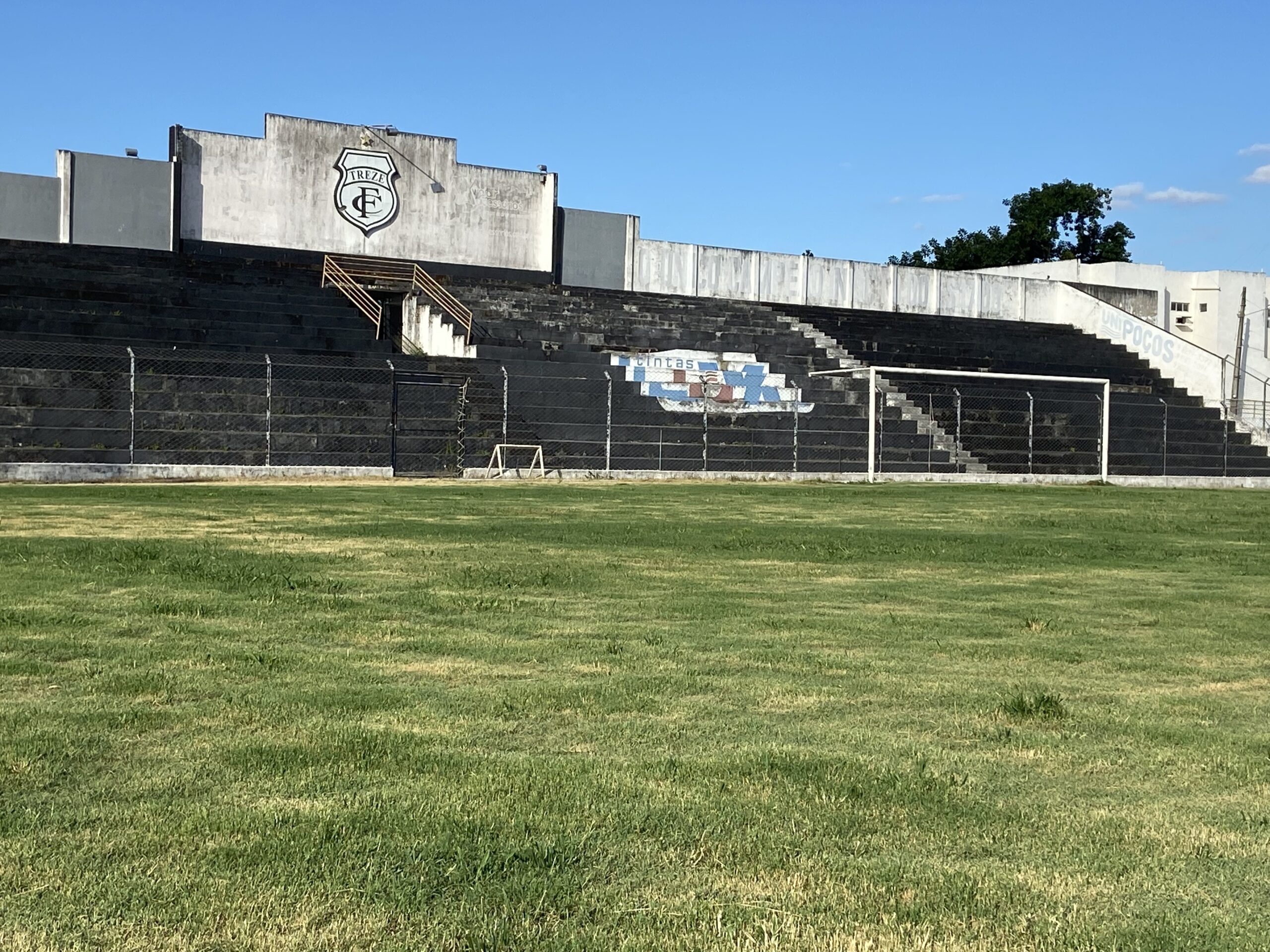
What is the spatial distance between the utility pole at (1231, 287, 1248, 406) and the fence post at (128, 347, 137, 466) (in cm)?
3494

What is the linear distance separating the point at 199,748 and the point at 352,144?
3524cm

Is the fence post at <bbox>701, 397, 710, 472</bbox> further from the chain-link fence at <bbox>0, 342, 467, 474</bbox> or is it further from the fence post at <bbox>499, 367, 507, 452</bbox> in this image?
the chain-link fence at <bbox>0, 342, 467, 474</bbox>

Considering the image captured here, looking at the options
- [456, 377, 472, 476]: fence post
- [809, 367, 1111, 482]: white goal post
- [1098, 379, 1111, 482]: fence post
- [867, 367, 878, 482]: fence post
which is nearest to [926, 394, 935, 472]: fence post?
[809, 367, 1111, 482]: white goal post

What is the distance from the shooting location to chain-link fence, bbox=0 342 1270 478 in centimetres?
2472

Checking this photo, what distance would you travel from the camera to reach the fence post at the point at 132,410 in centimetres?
2444

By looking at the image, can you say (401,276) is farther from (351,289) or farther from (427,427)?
(427,427)

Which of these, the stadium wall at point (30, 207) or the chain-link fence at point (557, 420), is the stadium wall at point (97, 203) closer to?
the stadium wall at point (30, 207)

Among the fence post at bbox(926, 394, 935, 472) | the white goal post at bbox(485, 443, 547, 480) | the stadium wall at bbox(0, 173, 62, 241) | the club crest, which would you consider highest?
the club crest

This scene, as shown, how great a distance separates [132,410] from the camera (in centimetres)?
2450

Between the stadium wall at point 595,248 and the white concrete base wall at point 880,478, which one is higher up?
the stadium wall at point 595,248

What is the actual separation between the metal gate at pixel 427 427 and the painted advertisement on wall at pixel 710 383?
15.1 ft

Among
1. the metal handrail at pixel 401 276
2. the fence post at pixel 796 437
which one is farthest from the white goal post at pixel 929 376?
the metal handrail at pixel 401 276

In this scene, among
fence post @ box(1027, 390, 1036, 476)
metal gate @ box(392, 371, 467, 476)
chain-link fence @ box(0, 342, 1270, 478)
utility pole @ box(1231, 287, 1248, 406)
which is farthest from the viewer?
utility pole @ box(1231, 287, 1248, 406)

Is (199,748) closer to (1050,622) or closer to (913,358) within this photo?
(1050,622)
